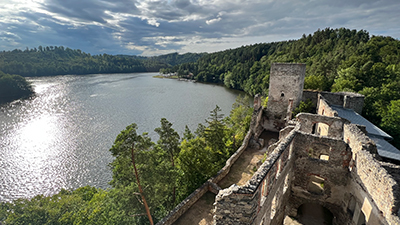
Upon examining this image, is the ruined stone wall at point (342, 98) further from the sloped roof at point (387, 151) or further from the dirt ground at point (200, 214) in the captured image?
the dirt ground at point (200, 214)

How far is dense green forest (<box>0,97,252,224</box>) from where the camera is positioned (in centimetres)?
1477

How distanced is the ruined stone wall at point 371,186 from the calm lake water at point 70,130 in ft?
87.8

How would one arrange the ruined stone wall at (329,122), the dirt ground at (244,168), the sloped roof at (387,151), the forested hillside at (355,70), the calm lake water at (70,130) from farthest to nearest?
the calm lake water at (70,130) → the forested hillside at (355,70) → the dirt ground at (244,168) → the ruined stone wall at (329,122) → the sloped roof at (387,151)

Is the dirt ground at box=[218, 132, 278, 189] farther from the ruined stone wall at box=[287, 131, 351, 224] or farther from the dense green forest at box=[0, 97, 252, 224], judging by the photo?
the ruined stone wall at box=[287, 131, 351, 224]

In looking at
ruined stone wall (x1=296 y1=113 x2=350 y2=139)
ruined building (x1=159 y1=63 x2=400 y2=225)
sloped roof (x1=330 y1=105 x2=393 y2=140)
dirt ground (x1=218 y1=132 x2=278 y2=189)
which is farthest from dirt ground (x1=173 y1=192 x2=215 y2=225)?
sloped roof (x1=330 y1=105 x2=393 y2=140)

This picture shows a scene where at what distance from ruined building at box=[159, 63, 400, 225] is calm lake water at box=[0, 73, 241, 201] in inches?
903

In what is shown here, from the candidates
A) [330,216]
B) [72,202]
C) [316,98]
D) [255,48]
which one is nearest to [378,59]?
[316,98]

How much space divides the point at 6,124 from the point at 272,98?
52652mm

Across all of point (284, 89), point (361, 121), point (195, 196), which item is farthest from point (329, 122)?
point (195, 196)

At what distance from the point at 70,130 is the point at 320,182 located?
4300cm

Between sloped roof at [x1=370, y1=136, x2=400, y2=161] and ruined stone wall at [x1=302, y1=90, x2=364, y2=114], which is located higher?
ruined stone wall at [x1=302, y1=90, x2=364, y2=114]

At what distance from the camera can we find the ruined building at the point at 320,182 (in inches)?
292

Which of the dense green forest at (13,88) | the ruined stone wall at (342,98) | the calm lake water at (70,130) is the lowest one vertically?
the calm lake water at (70,130)

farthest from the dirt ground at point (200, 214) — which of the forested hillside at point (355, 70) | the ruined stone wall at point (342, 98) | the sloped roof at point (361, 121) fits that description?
the forested hillside at point (355, 70)
